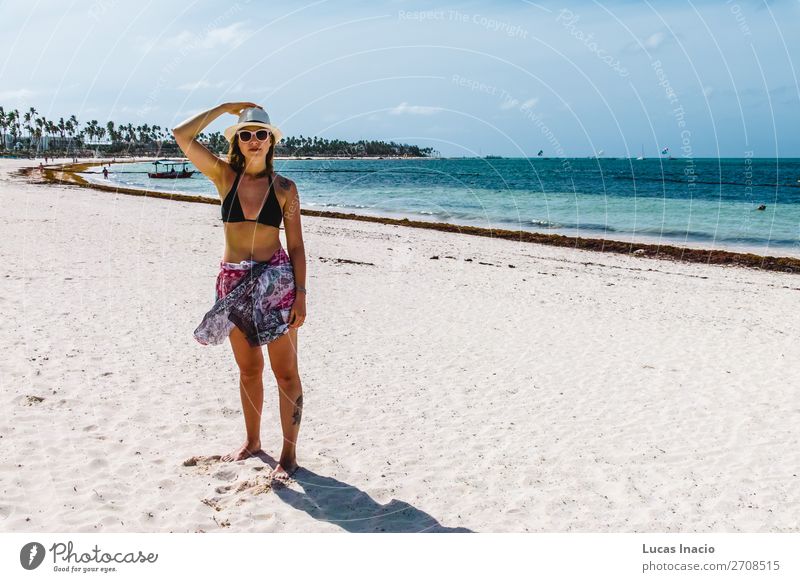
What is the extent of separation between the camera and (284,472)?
4.30m

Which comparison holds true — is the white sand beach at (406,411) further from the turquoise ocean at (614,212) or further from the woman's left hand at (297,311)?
the turquoise ocean at (614,212)

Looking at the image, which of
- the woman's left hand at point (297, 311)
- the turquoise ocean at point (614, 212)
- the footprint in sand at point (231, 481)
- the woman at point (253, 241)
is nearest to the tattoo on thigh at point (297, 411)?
the woman at point (253, 241)

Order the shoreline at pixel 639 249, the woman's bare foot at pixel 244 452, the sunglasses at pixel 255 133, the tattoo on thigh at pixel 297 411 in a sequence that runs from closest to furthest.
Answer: the sunglasses at pixel 255 133 < the tattoo on thigh at pixel 297 411 < the woman's bare foot at pixel 244 452 < the shoreline at pixel 639 249

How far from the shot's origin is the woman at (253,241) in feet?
12.8

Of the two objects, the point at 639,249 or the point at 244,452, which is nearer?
the point at 244,452

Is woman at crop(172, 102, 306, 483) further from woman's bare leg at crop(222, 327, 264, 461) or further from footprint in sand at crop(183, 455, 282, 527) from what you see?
footprint in sand at crop(183, 455, 282, 527)

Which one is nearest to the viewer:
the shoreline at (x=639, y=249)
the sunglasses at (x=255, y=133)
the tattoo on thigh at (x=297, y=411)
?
the sunglasses at (x=255, y=133)

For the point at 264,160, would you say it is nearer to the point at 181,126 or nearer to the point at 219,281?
the point at 181,126

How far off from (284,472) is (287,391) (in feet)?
1.96

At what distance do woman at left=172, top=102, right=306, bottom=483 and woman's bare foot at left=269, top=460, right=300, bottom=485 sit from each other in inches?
29.6

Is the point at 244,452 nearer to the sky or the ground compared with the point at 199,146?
nearer to the ground

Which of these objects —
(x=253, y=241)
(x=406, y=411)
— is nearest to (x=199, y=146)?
(x=253, y=241)

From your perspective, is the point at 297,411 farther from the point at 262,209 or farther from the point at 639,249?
the point at 639,249

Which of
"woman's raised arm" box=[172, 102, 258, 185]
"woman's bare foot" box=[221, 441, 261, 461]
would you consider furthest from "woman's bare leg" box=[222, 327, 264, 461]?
"woman's raised arm" box=[172, 102, 258, 185]
